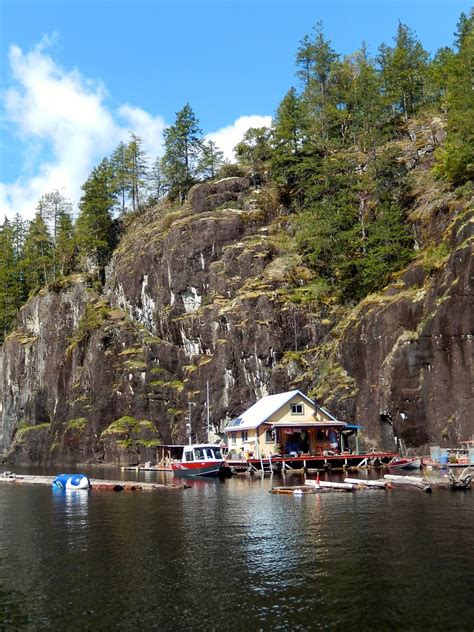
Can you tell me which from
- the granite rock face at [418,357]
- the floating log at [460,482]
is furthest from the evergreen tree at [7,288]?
the floating log at [460,482]

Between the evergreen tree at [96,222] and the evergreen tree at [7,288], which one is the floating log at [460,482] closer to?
the evergreen tree at [96,222]

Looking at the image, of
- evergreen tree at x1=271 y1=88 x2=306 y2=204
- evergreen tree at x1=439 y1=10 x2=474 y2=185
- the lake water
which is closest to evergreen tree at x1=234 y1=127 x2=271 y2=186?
evergreen tree at x1=271 y1=88 x2=306 y2=204

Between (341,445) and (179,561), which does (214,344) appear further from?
(179,561)

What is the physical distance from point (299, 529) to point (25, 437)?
88710 mm

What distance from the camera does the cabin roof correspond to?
65.8 meters

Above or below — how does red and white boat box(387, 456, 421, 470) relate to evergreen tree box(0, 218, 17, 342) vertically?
below

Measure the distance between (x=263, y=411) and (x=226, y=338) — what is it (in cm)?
1546

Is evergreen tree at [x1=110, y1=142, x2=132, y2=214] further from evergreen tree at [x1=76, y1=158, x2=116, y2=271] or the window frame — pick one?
the window frame

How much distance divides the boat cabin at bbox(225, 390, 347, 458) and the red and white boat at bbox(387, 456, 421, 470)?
381 inches

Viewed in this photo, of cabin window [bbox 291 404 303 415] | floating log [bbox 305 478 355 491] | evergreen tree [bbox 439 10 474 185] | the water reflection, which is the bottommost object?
the water reflection

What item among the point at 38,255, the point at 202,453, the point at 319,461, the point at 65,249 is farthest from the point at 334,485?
the point at 38,255

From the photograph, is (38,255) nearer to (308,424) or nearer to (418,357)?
(308,424)

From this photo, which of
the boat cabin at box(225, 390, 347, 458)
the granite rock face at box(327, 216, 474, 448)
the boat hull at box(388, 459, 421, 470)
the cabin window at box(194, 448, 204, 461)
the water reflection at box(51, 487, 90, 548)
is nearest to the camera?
the water reflection at box(51, 487, 90, 548)

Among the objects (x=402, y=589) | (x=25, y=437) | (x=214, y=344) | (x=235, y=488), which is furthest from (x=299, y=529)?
(x=25, y=437)
